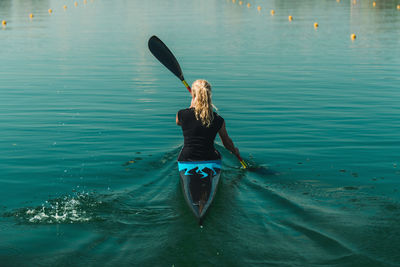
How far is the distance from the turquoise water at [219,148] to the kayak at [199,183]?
219 millimetres

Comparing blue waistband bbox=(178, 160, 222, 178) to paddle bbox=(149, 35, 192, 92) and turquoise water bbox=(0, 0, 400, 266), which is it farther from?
paddle bbox=(149, 35, 192, 92)

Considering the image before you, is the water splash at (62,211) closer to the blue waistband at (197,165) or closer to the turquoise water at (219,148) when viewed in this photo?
the turquoise water at (219,148)

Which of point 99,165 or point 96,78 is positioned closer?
point 99,165

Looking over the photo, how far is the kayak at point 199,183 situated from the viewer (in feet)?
24.4

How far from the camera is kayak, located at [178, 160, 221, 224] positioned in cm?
743

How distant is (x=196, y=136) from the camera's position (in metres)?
8.36

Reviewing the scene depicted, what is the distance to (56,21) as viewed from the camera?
143 ft

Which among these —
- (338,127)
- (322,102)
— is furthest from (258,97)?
(338,127)

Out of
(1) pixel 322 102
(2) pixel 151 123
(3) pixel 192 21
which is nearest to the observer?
(2) pixel 151 123

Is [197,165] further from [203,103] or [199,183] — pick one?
[203,103]

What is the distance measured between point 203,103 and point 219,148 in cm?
358

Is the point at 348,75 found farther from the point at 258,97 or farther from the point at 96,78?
the point at 96,78

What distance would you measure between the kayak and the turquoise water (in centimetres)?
22

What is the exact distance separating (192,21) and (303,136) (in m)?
31.0
